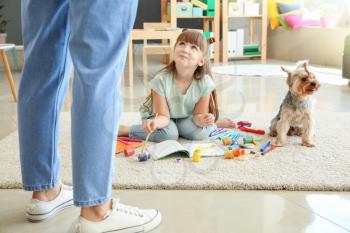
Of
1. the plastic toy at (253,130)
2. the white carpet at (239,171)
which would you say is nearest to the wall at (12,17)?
the white carpet at (239,171)

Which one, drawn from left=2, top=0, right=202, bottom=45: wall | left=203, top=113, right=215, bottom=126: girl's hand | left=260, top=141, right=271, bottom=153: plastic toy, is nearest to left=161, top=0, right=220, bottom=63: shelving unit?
left=2, top=0, right=202, bottom=45: wall

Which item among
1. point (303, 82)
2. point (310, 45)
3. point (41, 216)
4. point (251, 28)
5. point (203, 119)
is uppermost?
point (251, 28)

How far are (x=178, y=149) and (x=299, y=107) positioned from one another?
502 millimetres

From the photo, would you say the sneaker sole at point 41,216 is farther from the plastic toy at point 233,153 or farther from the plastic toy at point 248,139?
the plastic toy at point 248,139

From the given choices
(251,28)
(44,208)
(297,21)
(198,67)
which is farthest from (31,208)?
(251,28)

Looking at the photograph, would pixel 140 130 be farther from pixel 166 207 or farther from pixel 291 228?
pixel 291 228

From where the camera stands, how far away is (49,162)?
996 millimetres

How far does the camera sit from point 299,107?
168 centimetres

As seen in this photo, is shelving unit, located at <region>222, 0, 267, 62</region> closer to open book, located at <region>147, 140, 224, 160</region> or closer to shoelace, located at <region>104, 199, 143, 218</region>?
open book, located at <region>147, 140, 224, 160</region>

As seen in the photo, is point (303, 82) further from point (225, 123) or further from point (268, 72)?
point (268, 72)

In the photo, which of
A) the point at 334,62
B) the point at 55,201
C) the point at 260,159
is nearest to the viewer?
the point at 55,201

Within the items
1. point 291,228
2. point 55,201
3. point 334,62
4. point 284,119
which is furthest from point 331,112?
point 334,62

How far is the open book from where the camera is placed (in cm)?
154

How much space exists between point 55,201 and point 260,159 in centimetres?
72
